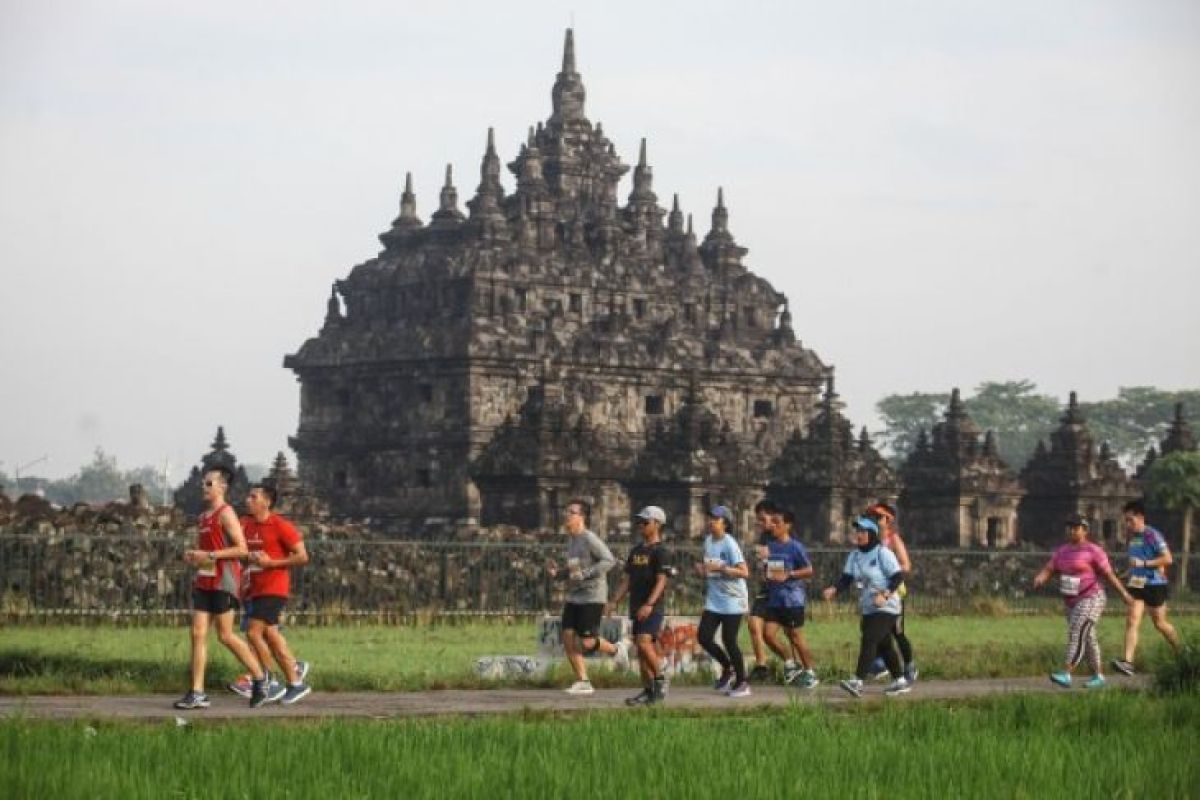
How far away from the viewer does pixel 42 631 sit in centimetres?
3375

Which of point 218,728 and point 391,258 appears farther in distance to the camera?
point 391,258

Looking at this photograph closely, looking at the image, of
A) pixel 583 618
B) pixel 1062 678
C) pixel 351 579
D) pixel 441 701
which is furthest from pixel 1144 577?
pixel 351 579

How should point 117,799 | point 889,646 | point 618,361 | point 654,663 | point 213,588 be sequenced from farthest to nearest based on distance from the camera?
1. point 618,361
2. point 889,646
3. point 654,663
4. point 213,588
5. point 117,799

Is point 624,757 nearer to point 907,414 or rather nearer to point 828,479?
point 828,479

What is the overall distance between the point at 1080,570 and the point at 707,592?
3.75 meters

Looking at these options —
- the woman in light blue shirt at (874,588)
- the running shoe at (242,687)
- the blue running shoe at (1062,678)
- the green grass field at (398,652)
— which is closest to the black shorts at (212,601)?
the running shoe at (242,687)

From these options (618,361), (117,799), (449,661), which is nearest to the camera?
(117,799)

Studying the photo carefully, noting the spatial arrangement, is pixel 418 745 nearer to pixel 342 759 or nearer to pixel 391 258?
pixel 342 759

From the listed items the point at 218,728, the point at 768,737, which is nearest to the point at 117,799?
the point at 218,728

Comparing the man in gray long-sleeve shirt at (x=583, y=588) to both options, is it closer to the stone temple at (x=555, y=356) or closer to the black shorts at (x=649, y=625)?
the black shorts at (x=649, y=625)

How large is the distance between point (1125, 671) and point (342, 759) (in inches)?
479

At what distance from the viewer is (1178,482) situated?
2586 inches

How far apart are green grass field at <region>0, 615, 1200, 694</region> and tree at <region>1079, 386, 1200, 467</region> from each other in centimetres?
9464

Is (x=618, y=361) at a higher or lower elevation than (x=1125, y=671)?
higher
